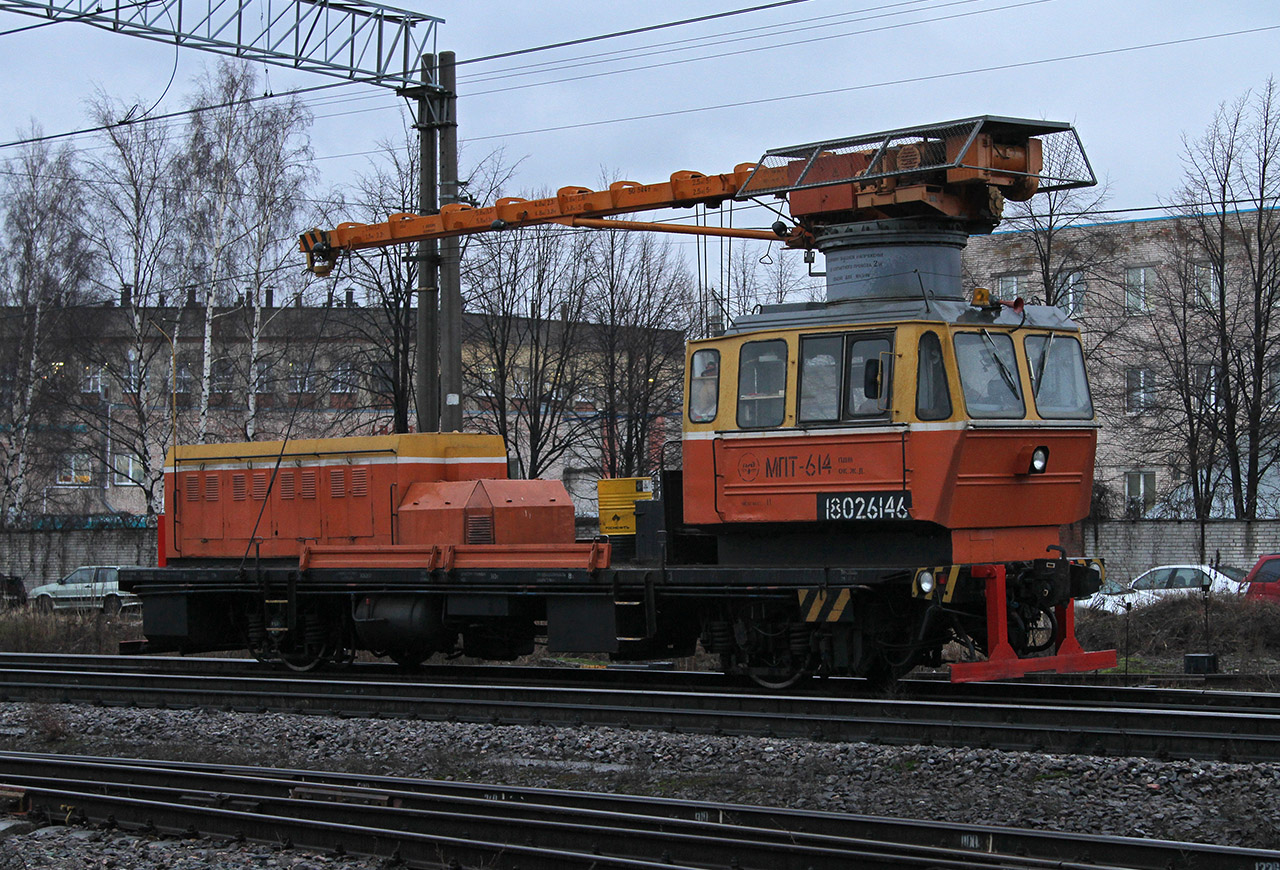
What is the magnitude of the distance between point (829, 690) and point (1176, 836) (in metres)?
4.98

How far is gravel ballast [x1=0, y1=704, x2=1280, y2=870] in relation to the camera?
7.23m

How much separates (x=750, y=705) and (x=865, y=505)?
6.38ft

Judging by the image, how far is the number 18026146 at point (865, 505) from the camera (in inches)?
416

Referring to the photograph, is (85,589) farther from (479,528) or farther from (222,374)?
(479,528)

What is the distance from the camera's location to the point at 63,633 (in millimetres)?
20406

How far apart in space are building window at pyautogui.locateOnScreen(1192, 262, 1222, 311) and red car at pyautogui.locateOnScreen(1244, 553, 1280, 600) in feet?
41.3

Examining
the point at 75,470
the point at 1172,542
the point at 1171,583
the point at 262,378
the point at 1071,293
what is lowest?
the point at 1171,583

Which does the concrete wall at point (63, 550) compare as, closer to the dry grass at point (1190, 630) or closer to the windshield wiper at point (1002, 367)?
the dry grass at point (1190, 630)

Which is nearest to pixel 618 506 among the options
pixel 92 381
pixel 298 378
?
pixel 298 378

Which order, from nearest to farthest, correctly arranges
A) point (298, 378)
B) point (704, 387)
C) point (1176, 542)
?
point (704, 387) < point (1176, 542) < point (298, 378)

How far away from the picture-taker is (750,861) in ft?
21.1

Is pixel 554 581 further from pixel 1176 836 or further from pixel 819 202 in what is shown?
pixel 1176 836

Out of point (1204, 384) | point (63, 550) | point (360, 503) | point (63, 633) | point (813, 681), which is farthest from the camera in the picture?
point (63, 550)

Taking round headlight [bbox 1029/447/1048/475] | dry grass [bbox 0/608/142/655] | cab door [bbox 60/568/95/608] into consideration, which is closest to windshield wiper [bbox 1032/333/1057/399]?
round headlight [bbox 1029/447/1048/475]
